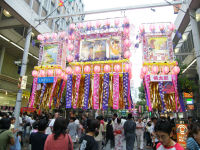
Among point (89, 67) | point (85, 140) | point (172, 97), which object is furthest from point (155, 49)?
point (85, 140)

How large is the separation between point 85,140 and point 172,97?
1096 centimetres

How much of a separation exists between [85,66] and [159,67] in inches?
207

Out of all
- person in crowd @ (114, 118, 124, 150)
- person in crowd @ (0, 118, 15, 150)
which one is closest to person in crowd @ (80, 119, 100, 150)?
person in crowd @ (0, 118, 15, 150)

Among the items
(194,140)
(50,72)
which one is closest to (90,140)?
(194,140)

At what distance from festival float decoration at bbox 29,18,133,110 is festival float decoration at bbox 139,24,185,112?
1.27 metres

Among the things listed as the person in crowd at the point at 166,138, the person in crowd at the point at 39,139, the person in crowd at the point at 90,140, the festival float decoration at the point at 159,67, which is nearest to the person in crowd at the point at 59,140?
the person in crowd at the point at 90,140

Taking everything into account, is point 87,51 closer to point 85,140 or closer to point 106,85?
point 106,85

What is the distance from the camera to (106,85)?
1076 centimetres

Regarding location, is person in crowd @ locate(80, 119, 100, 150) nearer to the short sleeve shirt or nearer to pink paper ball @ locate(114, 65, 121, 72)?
the short sleeve shirt

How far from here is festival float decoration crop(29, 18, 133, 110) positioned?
36.4 ft

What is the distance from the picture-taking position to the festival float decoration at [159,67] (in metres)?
10.3

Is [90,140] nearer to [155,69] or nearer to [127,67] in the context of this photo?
[127,67]

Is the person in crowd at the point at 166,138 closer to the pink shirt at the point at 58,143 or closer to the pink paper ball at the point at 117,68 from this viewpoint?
the pink shirt at the point at 58,143

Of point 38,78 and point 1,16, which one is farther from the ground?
point 1,16
